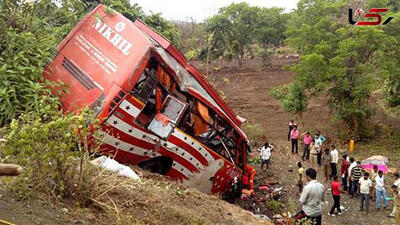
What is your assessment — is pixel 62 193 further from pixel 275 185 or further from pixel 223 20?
pixel 223 20

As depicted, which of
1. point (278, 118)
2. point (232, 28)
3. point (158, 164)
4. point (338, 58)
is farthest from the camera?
point (232, 28)

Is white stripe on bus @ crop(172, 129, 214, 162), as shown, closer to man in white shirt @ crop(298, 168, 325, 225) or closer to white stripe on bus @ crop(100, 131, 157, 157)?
white stripe on bus @ crop(100, 131, 157, 157)

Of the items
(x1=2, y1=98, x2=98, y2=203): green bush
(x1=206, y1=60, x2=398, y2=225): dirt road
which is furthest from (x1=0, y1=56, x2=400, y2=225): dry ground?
(x1=2, y1=98, x2=98, y2=203): green bush

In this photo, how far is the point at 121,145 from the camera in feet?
20.8

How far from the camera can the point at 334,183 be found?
27.5 feet

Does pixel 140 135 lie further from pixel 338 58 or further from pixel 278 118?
pixel 278 118

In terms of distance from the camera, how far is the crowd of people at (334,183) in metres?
5.64

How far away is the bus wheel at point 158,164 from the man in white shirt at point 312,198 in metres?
2.42

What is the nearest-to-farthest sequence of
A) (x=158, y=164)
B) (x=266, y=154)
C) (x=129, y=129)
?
(x=129, y=129)
(x=158, y=164)
(x=266, y=154)

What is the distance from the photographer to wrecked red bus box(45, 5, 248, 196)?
6168 mm

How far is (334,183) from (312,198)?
3061mm

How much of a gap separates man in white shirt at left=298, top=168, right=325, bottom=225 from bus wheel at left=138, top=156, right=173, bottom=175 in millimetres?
2420

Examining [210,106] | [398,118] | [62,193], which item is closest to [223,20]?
[398,118]

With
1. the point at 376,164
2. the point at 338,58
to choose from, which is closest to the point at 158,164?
the point at 376,164
